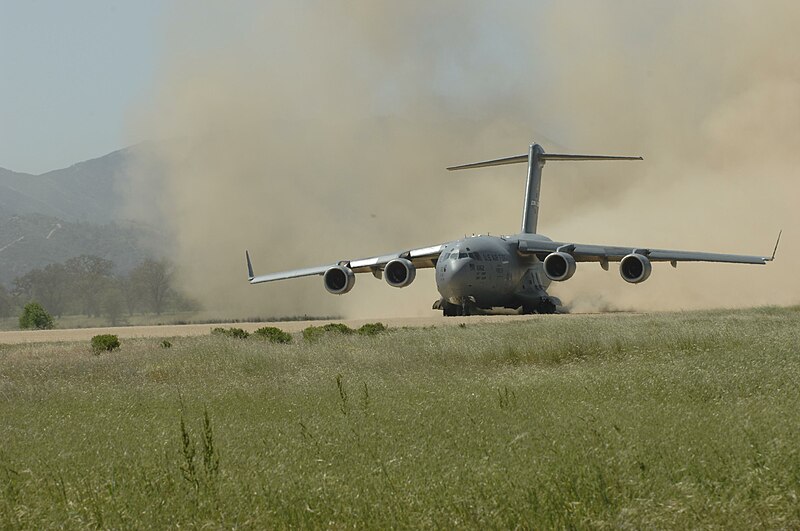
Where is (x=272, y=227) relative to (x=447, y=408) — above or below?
above

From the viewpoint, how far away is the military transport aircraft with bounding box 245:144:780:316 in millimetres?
Answer: 37250

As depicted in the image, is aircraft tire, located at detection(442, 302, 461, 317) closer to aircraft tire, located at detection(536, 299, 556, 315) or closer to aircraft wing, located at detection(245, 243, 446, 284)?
aircraft wing, located at detection(245, 243, 446, 284)

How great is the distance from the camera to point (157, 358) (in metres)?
21.0

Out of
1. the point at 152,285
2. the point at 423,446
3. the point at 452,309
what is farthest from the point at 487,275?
the point at 152,285

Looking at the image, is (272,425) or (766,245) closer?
(272,425)

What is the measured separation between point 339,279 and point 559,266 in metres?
8.34

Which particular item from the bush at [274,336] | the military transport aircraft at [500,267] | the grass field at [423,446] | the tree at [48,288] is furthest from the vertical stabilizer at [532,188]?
the tree at [48,288]

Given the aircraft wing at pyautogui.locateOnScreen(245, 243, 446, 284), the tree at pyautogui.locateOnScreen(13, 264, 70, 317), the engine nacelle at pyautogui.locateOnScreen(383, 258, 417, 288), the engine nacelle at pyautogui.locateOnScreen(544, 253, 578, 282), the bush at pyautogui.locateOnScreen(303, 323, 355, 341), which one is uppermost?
the tree at pyautogui.locateOnScreen(13, 264, 70, 317)

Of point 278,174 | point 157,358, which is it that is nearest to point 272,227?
point 278,174

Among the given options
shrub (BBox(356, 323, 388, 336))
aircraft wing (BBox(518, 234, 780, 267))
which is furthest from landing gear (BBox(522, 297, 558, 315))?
shrub (BBox(356, 323, 388, 336))

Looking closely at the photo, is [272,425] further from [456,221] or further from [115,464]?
[456,221]

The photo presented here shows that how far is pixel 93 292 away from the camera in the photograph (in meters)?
138

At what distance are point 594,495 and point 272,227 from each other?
72846mm

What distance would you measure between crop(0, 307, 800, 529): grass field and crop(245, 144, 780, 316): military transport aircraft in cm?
1948
